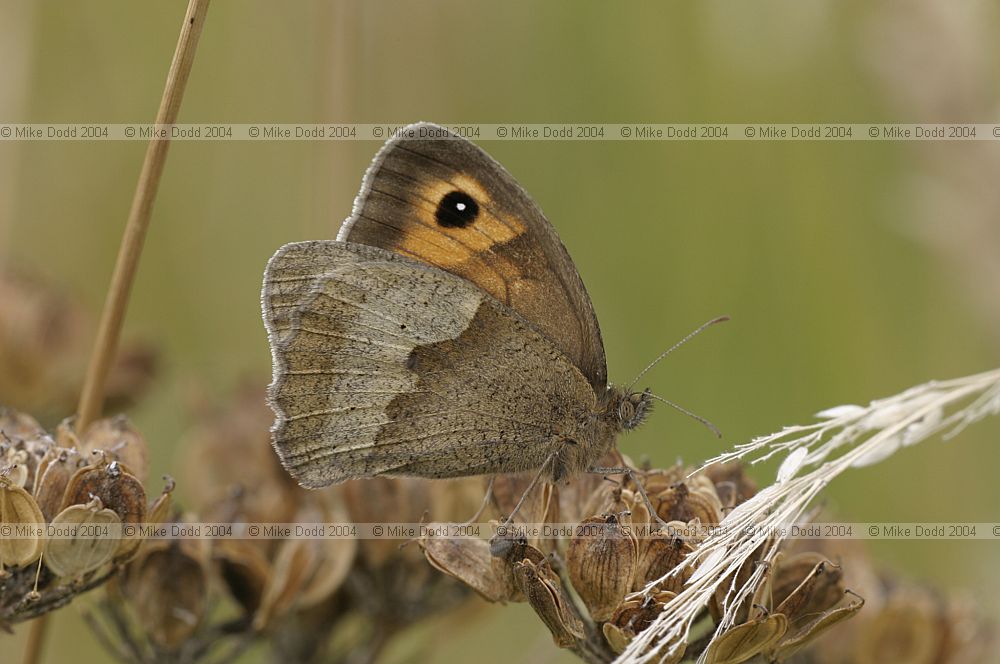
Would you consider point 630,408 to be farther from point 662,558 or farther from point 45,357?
point 45,357

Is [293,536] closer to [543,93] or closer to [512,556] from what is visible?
[512,556]

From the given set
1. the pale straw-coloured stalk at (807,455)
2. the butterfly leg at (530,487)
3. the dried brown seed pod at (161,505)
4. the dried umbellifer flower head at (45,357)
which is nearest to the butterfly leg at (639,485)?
the butterfly leg at (530,487)

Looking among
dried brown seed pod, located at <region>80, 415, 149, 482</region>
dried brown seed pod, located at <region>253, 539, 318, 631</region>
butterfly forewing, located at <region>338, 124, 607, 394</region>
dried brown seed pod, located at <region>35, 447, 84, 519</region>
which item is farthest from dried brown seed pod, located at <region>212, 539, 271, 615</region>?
butterfly forewing, located at <region>338, 124, 607, 394</region>

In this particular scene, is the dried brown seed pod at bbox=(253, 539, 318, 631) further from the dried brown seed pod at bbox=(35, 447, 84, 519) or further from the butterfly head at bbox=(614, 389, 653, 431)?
the butterfly head at bbox=(614, 389, 653, 431)

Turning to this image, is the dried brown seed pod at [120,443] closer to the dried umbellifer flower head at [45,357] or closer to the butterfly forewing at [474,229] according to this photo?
the butterfly forewing at [474,229]

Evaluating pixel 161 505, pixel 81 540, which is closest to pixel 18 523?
pixel 81 540

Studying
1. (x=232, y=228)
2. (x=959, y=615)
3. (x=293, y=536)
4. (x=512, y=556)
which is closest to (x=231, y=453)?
(x=293, y=536)
